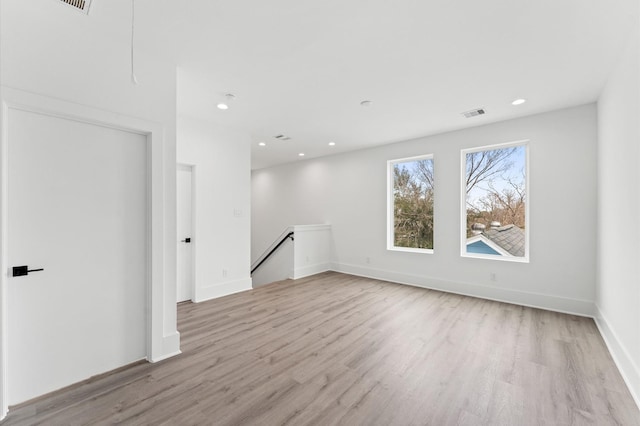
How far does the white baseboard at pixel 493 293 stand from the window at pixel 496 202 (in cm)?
54

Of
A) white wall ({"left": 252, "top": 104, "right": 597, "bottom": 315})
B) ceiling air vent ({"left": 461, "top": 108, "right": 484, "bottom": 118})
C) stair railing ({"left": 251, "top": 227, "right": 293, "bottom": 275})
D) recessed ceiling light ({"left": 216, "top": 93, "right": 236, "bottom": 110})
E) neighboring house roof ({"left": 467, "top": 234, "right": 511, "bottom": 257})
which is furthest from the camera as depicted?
stair railing ({"left": 251, "top": 227, "right": 293, "bottom": 275})

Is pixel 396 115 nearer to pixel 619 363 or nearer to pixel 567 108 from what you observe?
pixel 567 108

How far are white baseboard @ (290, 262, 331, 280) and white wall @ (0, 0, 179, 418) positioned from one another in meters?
3.27

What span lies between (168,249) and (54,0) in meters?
2.03

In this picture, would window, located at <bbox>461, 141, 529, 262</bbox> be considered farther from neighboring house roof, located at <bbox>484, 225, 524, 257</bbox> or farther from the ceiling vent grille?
the ceiling vent grille

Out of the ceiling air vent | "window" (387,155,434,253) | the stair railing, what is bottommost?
the stair railing

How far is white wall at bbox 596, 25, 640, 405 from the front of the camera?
2.16 m

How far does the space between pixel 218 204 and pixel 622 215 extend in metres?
4.95

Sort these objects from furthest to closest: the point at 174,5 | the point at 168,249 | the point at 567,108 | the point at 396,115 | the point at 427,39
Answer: the point at 396,115, the point at 567,108, the point at 168,249, the point at 427,39, the point at 174,5

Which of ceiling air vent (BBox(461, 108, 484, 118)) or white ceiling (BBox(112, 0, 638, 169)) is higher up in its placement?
white ceiling (BBox(112, 0, 638, 169))

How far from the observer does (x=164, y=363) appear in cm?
253

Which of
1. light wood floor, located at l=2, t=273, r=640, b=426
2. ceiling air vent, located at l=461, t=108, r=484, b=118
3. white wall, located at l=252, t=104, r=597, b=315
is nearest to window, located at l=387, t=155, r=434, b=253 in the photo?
white wall, located at l=252, t=104, r=597, b=315

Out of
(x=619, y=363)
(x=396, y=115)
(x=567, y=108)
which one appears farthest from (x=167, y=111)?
(x=567, y=108)

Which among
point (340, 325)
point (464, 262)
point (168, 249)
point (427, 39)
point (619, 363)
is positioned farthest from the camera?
point (464, 262)
